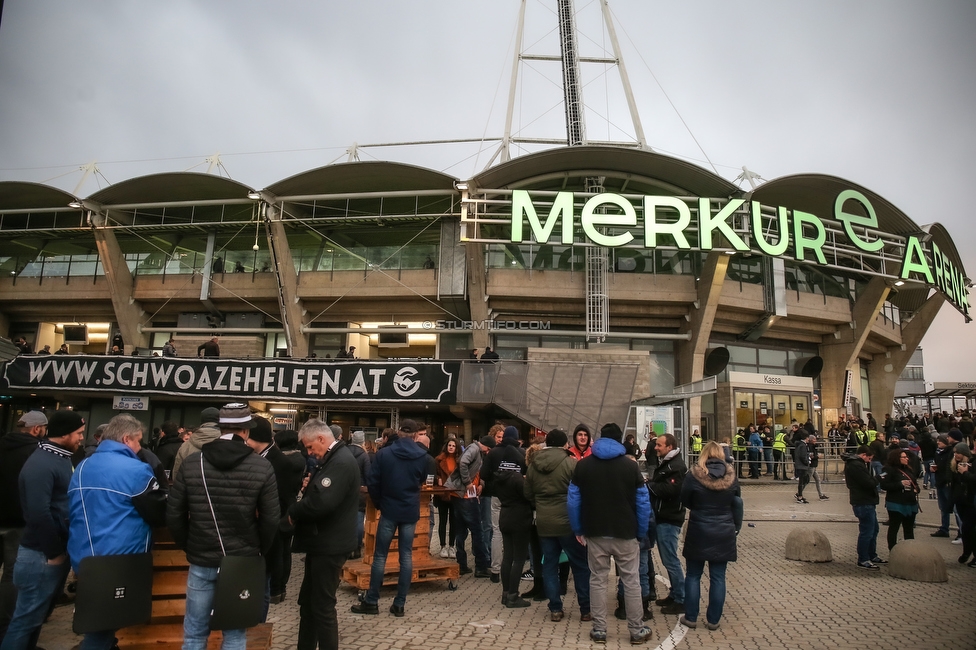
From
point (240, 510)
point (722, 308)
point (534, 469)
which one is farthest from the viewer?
point (722, 308)

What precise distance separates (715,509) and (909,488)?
484 cm

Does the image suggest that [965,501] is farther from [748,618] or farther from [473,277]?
[473,277]

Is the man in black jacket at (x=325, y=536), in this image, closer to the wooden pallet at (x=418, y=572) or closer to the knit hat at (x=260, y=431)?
the knit hat at (x=260, y=431)

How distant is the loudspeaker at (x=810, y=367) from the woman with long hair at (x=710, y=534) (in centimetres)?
2411

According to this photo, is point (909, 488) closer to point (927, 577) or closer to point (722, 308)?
point (927, 577)

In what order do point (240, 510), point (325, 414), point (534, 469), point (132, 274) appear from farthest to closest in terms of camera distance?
1. point (132, 274)
2. point (325, 414)
3. point (534, 469)
4. point (240, 510)

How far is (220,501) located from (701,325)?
72.8ft

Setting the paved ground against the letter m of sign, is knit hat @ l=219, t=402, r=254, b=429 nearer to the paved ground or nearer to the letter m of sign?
the paved ground

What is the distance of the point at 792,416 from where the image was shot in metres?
25.7

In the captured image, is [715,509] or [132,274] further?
[132,274]

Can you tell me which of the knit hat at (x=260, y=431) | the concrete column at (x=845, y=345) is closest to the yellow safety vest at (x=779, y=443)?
the concrete column at (x=845, y=345)

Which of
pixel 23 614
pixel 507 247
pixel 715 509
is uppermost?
pixel 507 247

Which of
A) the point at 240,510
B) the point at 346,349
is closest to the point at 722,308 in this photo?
the point at 346,349

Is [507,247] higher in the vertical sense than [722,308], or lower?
higher
